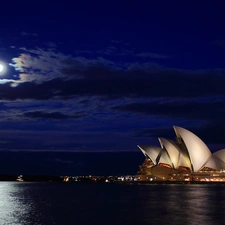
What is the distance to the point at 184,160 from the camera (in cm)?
8781

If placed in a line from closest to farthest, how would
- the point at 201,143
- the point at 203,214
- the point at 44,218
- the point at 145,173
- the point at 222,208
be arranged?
the point at 44,218 < the point at 203,214 < the point at 222,208 < the point at 201,143 < the point at 145,173

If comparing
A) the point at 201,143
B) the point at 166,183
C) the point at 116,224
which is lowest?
the point at 116,224

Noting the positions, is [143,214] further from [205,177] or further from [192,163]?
[205,177]

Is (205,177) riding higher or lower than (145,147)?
lower

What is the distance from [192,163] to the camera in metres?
85.9

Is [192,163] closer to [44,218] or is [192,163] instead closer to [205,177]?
[205,177]

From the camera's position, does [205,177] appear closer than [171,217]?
No

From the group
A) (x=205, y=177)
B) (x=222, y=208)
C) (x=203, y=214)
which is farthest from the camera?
(x=205, y=177)

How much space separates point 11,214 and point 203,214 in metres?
14.7

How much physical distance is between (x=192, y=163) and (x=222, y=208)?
49746mm

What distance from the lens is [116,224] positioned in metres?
27.0

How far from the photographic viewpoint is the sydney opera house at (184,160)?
83250 millimetres

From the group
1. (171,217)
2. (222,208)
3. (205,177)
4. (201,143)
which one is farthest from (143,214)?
(205,177)

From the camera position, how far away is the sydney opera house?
8325cm
